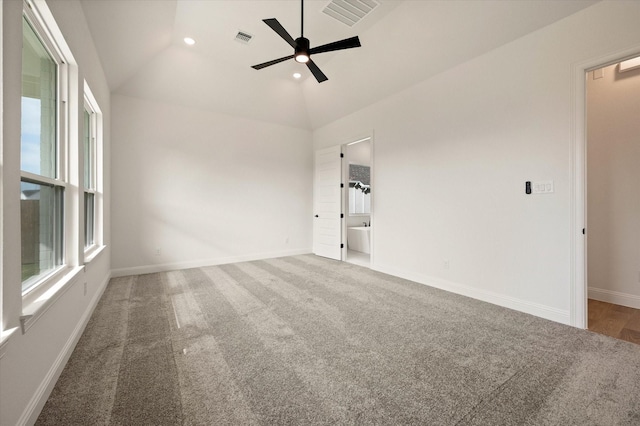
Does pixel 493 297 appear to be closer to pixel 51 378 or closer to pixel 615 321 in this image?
pixel 615 321

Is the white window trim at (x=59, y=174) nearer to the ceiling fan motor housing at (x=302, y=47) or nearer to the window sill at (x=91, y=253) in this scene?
the window sill at (x=91, y=253)

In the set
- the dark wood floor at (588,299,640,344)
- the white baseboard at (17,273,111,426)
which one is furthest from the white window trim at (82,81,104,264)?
the dark wood floor at (588,299,640,344)

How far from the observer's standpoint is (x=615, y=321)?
105 inches

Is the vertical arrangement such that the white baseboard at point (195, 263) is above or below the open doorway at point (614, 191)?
below

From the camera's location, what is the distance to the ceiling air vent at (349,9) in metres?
3.08

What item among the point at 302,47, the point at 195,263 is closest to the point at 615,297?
the point at 302,47

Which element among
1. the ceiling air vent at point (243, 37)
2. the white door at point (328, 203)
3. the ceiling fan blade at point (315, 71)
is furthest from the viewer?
the white door at point (328, 203)

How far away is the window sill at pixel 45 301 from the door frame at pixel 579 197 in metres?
4.16

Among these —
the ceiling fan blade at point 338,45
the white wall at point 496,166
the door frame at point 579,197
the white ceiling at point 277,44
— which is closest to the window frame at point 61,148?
the white ceiling at point 277,44

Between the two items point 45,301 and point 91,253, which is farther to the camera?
point 91,253

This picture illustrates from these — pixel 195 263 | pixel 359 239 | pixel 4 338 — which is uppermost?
pixel 4 338

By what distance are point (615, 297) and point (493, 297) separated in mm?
1447

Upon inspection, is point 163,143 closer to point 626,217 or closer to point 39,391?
point 39,391

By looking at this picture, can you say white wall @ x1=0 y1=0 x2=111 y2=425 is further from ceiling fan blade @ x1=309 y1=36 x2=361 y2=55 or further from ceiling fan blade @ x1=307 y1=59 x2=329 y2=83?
ceiling fan blade @ x1=307 y1=59 x2=329 y2=83
